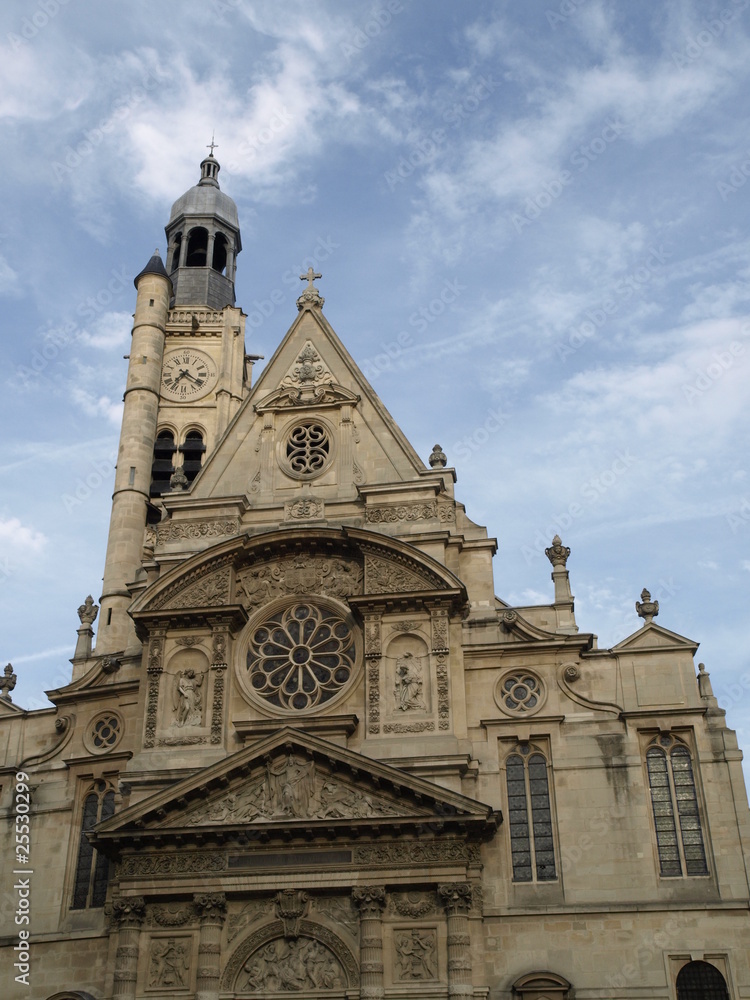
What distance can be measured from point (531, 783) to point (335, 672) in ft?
15.7

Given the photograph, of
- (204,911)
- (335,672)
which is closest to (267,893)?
(204,911)

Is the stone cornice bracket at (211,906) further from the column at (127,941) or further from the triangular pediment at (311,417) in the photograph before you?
the triangular pediment at (311,417)

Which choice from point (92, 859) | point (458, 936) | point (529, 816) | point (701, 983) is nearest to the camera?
point (701, 983)

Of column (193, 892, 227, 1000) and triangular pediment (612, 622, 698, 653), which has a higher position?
triangular pediment (612, 622, 698, 653)

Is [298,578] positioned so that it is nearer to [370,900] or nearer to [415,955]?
[370,900]

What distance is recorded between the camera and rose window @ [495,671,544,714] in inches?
928

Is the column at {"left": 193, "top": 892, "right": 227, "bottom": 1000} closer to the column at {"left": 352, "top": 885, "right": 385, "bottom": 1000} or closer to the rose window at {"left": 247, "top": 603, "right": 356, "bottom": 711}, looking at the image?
the column at {"left": 352, "top": 885, "right": 385, "bottom": 1000}

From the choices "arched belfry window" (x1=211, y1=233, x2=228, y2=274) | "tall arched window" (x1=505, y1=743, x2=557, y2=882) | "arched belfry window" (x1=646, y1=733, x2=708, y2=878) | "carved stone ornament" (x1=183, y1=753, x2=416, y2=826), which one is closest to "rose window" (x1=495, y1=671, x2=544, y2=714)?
"tall arched window" (x1=505, y1=743, x2=557, y2=882)

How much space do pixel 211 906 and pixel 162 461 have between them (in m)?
18.5

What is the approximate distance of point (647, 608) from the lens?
24.4 metres

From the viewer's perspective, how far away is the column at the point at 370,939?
20375 millimetres

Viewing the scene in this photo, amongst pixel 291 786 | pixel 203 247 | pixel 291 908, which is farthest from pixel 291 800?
pixel 203 247

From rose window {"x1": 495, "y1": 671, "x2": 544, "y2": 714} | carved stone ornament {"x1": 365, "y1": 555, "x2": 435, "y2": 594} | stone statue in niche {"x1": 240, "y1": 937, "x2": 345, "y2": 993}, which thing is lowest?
stone statue in niche {"x1": 240, "y1": 937, "x2": 345, "y2": 993}

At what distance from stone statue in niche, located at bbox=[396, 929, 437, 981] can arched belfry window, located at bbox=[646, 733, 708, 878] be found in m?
4.74
